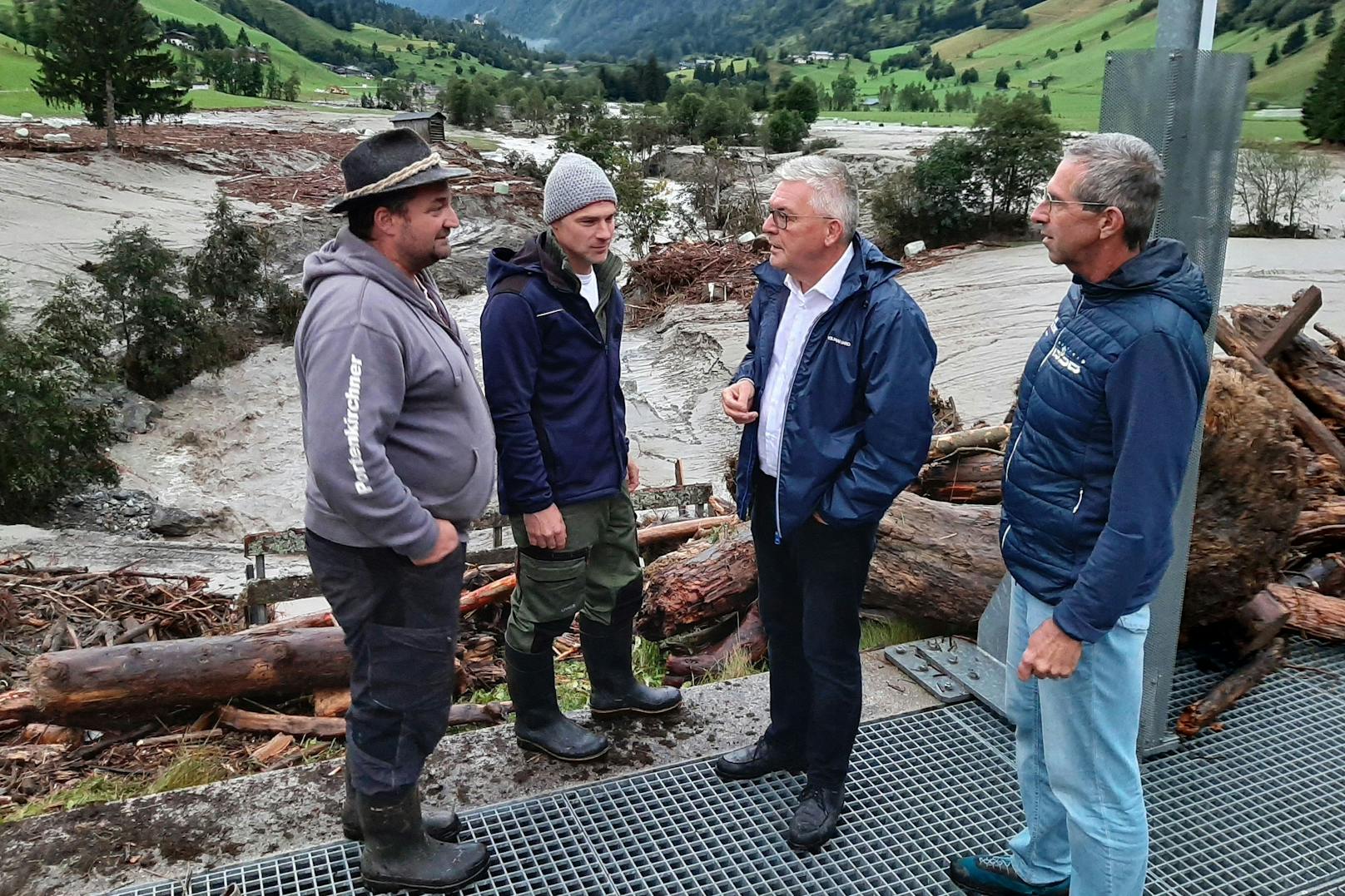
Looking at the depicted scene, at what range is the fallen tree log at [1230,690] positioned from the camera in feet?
13.1

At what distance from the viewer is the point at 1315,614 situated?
A: 464 centimetres

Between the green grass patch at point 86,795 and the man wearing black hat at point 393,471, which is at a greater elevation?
the man wearing black hat at point 393,471

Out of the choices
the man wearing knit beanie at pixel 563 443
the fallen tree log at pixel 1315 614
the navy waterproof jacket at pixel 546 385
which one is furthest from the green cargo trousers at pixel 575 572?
the fallen tree log at pixel 1315 614

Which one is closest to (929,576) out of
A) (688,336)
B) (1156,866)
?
(1156,866)

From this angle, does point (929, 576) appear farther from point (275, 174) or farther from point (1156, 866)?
point (275, 174)

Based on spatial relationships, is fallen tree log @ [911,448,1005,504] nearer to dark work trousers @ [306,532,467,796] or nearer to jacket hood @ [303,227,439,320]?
dark work trousers @ [306,532,467,796]

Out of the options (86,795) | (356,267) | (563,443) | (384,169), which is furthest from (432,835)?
(384,169)

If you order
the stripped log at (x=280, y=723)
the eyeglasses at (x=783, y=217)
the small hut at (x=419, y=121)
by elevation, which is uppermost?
the small hut at (x=419, y=121)

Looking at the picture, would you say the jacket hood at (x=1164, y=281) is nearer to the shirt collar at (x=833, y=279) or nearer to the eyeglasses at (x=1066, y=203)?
the eyeglasses at (x=1066, y=203)

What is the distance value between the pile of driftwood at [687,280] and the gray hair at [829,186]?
801 inches

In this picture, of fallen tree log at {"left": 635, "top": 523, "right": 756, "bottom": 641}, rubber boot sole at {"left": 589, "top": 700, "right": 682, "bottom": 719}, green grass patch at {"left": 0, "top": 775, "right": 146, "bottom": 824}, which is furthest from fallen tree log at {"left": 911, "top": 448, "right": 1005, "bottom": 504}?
green grass patch at {"left": 0, "top": 775, "right": 146, "bottom": 824}

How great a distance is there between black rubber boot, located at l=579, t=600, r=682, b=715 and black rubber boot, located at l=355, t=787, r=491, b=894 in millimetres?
1042

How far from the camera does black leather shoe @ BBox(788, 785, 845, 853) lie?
3.31 meters

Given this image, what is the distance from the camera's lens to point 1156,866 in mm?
3238
